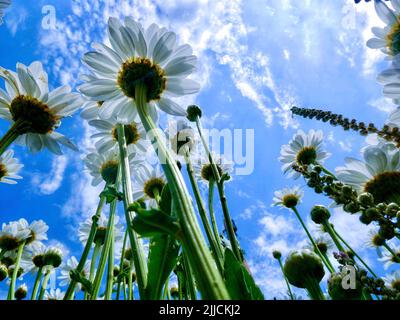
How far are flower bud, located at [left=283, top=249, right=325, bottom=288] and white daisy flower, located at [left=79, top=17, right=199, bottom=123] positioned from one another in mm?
759

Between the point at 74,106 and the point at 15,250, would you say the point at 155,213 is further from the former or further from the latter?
the point at 15,250

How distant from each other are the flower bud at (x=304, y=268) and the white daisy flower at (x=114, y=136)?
42.4 inches

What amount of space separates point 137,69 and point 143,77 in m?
0.08

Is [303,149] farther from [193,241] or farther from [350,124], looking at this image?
[193,241]

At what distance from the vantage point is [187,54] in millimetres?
1438

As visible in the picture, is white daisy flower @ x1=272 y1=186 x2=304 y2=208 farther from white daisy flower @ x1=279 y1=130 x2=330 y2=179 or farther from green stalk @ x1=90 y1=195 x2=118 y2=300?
green stalk @ x1=90 y1=195 x2=118 y2=300

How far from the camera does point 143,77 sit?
141 cm

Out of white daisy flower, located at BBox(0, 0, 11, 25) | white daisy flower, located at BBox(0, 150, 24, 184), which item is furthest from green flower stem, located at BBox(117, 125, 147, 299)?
white daisy flower, located at BBox(0, 150, 24, 184)

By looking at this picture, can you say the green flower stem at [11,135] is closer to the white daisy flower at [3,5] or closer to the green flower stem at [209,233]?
the white daisy flower at [3,5]

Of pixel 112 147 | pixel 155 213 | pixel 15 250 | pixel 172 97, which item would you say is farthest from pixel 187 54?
pixel 15 250

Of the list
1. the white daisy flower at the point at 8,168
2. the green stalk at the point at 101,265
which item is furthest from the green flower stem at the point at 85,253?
the white daisy flower at the point at 8,168

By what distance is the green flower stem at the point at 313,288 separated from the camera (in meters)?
1.04

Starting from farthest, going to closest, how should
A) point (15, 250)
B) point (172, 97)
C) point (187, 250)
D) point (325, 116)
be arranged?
point (15, 250) → point (172, 97) → point (325, 116) → point (187, 250)

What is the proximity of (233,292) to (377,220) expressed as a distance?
40 centimetres
